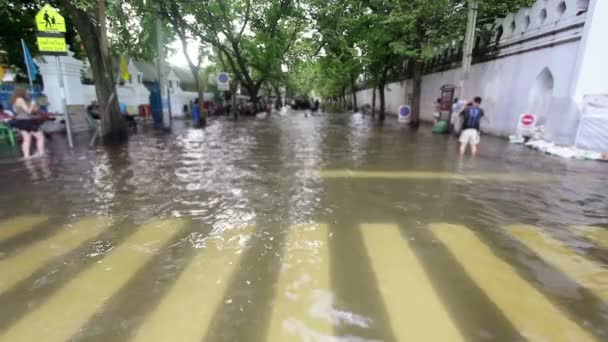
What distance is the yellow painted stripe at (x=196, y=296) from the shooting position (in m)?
2.59

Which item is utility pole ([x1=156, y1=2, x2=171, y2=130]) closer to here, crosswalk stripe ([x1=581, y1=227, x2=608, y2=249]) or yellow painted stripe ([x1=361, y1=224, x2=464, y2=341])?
yellow painted stripe ([x1=361, y1=224, x2=464, y2=341])

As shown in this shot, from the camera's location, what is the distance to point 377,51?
19656 millimetres

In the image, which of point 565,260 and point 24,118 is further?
point 24,118

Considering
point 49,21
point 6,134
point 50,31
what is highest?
point 49,21

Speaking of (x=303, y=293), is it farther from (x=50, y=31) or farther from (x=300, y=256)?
(x=50, y=31)

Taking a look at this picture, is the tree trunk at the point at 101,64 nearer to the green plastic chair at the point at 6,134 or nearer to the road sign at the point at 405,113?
the green plastic chair at the point at 6,134

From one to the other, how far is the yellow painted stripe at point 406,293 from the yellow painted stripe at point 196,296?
151 centimetres

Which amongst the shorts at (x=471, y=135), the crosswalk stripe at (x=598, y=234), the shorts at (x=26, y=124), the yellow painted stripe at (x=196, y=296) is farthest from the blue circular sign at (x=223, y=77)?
the crosswalk stripe at (x=598, y=234)

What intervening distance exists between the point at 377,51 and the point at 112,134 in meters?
14.6

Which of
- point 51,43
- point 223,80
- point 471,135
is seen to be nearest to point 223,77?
point 223,80

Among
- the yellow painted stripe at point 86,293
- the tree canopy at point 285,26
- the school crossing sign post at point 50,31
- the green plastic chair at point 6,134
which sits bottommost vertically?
the yellow painted stripe at point 86,293

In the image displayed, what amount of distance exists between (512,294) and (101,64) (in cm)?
1405

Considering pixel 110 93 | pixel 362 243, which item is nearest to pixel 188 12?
pixel 110 93

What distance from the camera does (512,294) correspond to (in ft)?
10.2
